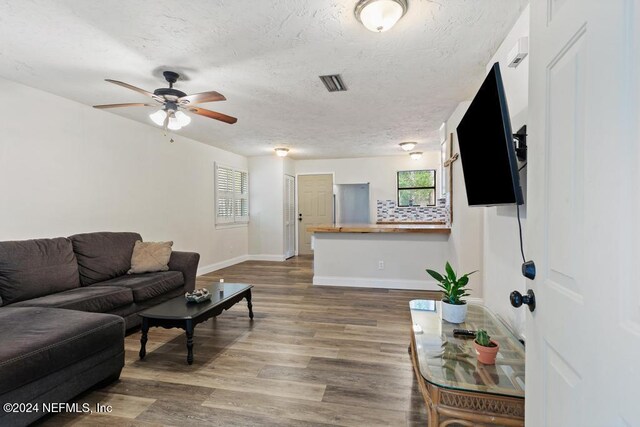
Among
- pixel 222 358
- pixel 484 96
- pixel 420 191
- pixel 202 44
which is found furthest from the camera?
pixel 420 191

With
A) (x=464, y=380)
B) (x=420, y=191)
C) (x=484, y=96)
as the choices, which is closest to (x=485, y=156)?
(x=484, y=96)

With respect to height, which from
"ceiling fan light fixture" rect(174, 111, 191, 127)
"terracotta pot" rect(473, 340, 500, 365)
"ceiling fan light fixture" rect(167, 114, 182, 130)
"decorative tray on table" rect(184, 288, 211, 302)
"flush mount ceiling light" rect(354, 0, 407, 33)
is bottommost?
"decorative tray on table" rect(184, 288, 211, 302)

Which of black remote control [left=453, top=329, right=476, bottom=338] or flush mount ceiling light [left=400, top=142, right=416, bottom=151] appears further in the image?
flush mount ceiling light [left=400, top=142, right=416, bottom=151]

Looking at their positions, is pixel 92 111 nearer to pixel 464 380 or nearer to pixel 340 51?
pixel 340 51

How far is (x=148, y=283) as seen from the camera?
3102mm

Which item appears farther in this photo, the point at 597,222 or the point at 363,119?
the point at 363,119

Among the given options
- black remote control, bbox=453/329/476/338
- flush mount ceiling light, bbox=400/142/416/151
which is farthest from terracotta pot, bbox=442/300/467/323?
flush mount ceiling light, bbox=400/142/416/151

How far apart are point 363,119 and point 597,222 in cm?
376

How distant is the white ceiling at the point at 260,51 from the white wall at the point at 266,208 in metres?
3.16

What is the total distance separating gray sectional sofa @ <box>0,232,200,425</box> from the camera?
1600mm

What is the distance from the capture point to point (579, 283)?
0.73 meters

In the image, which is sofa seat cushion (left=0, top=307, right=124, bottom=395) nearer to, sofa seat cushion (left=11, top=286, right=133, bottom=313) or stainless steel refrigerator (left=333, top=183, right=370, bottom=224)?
sofa seat cushion (left=11, top=286, right=133, bottom=313)

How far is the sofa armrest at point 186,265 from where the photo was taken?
11.9 ft

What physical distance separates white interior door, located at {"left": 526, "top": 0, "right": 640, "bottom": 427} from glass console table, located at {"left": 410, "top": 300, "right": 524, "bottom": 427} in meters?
0.35
